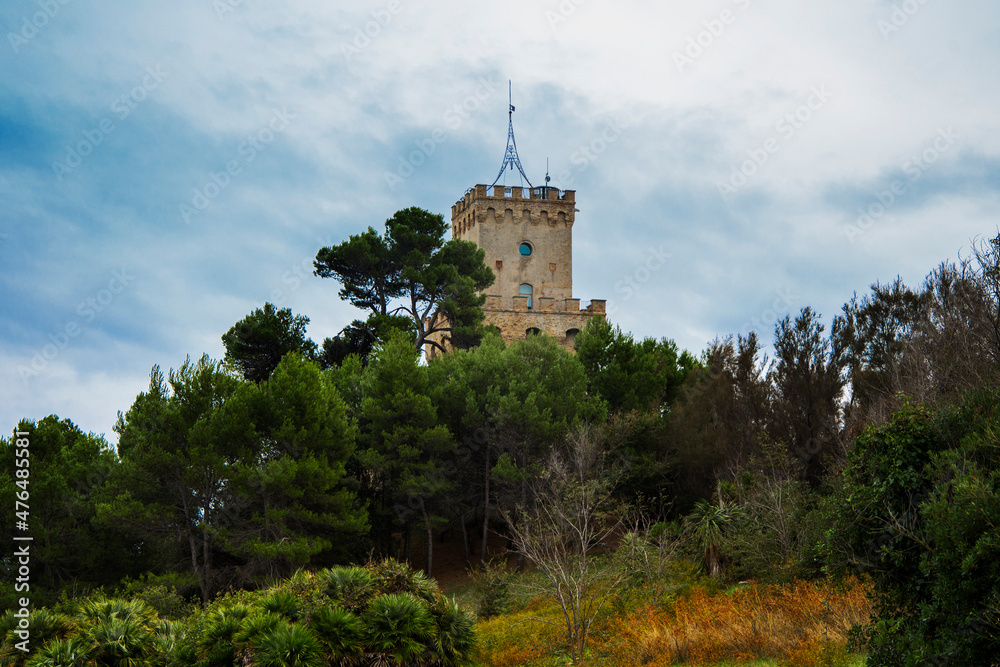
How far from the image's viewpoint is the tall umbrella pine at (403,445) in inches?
1182

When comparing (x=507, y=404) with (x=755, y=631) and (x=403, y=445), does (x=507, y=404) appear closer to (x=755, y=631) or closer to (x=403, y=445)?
(x=403, y=445)

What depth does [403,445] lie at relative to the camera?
30125mm

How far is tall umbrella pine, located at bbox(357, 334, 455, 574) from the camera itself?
30.0 meters

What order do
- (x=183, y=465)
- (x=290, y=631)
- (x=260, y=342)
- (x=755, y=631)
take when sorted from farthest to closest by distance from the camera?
(x=260, y=342), (x=183, y=465), (x=755, y=631), (x=290, y=631)

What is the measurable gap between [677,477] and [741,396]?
380 cm

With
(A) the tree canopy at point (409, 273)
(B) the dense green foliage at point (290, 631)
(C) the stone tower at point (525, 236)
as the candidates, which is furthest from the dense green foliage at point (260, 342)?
(B) the dense green foliage at point (290, 631)

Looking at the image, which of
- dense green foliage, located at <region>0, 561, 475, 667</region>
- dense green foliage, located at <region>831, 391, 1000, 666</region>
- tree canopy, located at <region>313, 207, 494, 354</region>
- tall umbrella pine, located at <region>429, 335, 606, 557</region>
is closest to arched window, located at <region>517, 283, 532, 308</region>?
tree canopy, located at <region>313, 207, 494, 354</region>

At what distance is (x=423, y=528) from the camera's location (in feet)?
101

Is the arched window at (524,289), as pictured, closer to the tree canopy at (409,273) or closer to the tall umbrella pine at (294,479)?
the tree canopy at (409,273)

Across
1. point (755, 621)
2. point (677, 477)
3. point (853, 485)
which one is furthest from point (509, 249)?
point (853, 485)

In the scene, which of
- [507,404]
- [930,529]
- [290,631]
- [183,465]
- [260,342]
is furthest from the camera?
[260,342]

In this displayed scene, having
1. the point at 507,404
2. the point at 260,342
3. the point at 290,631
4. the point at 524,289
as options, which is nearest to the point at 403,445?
the point at 507,404

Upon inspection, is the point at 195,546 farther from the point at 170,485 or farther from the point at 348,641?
the point at 348,641

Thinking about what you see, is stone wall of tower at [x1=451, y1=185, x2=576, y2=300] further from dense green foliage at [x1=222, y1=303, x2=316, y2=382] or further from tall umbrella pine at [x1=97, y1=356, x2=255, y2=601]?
tall umbrella pine at [x1=97, y1=356, x2=255, y2=601]
